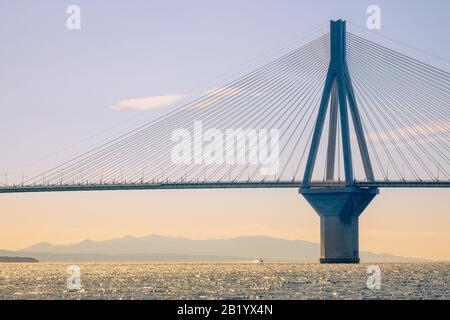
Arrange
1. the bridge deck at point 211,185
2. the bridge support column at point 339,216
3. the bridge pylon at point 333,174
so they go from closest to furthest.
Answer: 1. the bridge pylon at point 333,174
2. the bridge support column at point 339,216
3. the bridge deck at point 211,185

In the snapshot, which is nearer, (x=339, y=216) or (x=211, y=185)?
(x=211, y=185)

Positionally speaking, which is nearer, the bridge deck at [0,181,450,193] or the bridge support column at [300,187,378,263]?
the bridge support column at [300,187,378,263]

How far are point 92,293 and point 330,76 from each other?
5347 centimetres

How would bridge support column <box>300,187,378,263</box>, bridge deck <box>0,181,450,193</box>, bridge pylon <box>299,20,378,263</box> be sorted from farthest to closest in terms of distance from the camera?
bridge deck <box>0,181,450,193</box> < bridge support column <box>300,187,378,263</box> < bridge pylon <box>299,20,378,263</box>

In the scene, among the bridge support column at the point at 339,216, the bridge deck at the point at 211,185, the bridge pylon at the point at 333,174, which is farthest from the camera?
the bridge deck at the point at 211,185

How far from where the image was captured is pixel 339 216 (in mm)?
128875

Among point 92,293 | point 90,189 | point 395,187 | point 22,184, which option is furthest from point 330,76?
point 92,293

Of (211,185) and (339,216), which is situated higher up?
(211,185)

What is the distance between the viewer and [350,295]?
68562 mm

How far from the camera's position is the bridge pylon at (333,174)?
114m

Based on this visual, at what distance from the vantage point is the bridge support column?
12475cm

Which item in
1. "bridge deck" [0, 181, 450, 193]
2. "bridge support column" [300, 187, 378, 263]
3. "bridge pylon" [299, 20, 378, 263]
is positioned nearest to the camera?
"bridge pylon" [299, 20, 378, 263]

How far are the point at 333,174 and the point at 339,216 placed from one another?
8.46 metres
